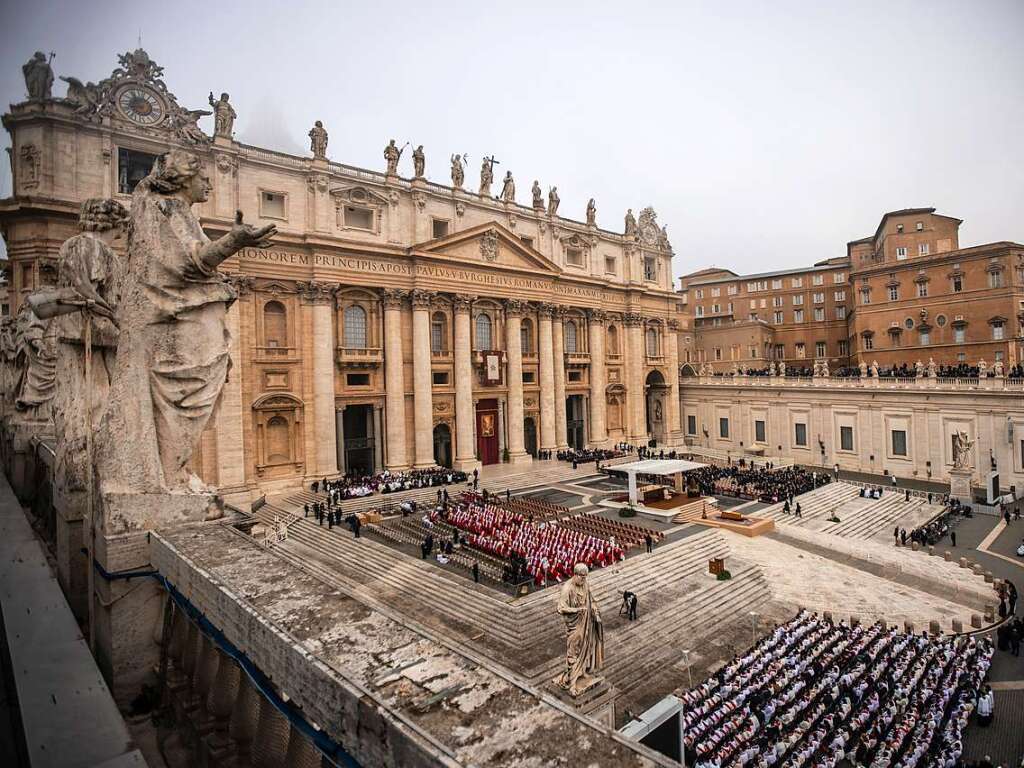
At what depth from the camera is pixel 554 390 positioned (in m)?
44.8

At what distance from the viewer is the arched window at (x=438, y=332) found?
39562mm

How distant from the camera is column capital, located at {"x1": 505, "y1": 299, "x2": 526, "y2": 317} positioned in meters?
42.1

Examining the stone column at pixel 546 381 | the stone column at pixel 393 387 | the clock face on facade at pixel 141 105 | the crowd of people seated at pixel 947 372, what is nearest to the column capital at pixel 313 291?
the stone column at pixel 393 387

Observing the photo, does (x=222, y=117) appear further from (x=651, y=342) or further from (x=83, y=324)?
(x=651, y=342)

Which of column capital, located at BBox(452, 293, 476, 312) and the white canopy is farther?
column capital, located at BBox(452, 293, 476, 312)

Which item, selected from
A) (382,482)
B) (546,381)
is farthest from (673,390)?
(382,482)

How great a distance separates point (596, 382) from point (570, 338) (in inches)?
167

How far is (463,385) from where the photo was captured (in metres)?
39.4

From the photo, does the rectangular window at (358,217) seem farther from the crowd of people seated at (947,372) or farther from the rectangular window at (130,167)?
the crowd of people seated at (947,372)

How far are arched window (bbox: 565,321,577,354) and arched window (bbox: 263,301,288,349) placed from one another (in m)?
22.5

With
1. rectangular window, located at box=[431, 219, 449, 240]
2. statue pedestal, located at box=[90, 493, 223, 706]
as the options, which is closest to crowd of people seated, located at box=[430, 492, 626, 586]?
statue pedestal, located at box=[90, 493, 223, 706]

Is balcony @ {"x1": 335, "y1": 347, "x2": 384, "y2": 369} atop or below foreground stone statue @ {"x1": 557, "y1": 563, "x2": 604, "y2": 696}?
atop

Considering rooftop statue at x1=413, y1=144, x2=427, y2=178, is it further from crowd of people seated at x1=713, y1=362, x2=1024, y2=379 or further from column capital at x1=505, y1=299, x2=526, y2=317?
crowd of people seated at x1=713, y1=362, x2=1024, y2=379

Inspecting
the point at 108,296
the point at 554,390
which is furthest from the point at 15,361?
the point at 554,390
